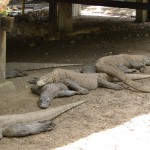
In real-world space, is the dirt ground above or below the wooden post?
below

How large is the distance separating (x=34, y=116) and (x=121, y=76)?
7.36ft

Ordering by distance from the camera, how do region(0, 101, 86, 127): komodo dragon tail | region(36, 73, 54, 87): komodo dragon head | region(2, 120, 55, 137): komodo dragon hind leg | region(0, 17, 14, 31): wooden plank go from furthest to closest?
region(36, 73, 54, 87): komodo dragon head < region(0, 17, 14, 31): wooden plank < region(0, 101, 86, 127): komodo dragon tail < region(2, 120, 55, 137): komodo dragon hind leg

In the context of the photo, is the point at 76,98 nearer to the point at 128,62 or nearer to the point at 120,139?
the point at 120,139

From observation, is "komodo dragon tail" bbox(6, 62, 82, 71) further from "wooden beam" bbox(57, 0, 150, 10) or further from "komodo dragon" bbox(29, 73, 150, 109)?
"wooden beam" bbox(57, 0, 150, 10)

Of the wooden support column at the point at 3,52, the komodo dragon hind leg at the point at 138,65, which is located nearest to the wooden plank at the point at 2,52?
the wooden support column at the point at 3,52

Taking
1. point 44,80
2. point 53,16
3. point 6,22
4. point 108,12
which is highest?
point 6,22

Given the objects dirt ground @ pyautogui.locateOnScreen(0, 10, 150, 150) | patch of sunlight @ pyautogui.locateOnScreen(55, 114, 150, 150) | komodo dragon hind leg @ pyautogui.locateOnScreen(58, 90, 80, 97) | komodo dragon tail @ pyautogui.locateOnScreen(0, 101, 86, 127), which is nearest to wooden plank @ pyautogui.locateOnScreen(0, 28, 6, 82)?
dirt ground @ pyautogui.locateOnScreen(0, 10, 150, 150)

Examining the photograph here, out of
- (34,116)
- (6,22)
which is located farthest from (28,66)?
(34,116)

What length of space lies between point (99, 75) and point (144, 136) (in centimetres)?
252

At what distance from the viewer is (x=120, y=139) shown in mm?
4441

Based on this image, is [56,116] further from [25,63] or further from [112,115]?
[25,63]

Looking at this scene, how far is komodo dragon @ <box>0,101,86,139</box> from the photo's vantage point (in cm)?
461

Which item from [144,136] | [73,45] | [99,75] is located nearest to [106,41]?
[73,45]

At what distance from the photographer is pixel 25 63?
8.19 metres
